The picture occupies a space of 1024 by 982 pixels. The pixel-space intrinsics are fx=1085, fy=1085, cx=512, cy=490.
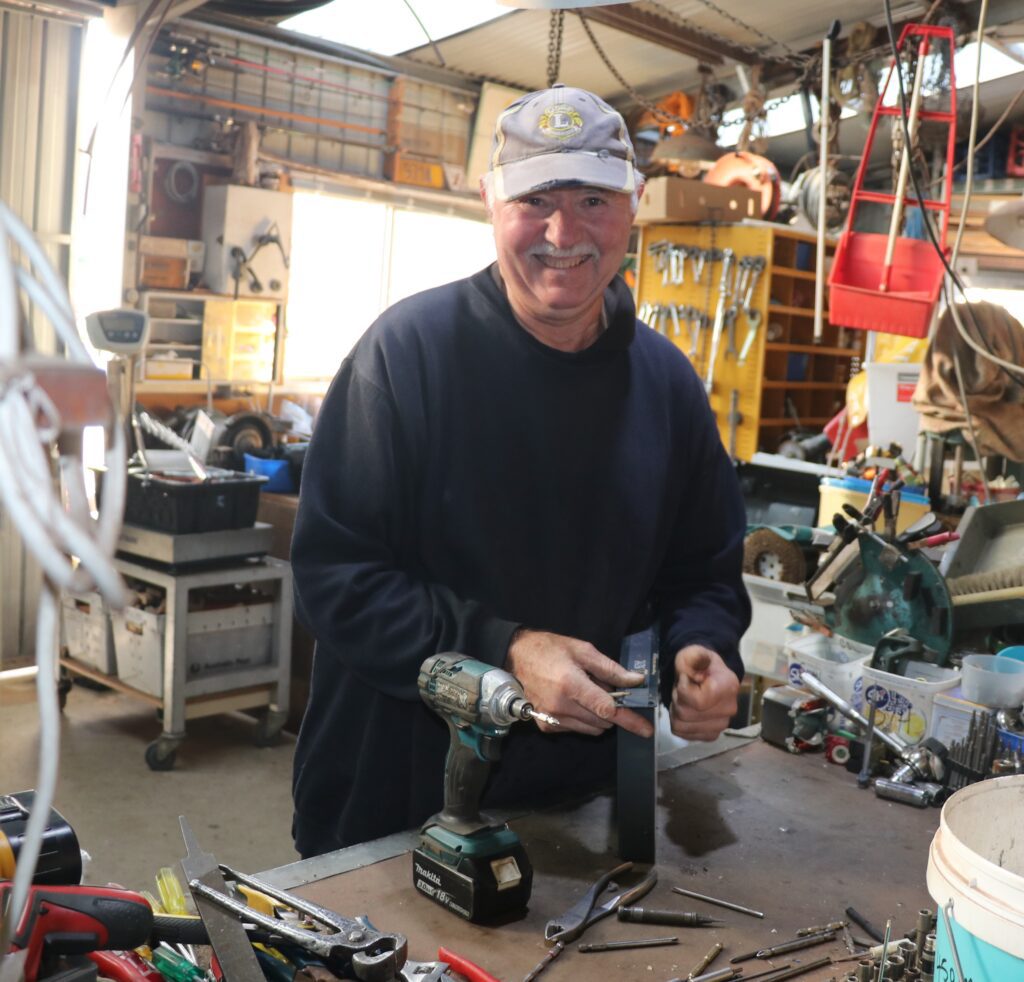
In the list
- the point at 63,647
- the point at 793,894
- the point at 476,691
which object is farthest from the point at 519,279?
the point at 63,647

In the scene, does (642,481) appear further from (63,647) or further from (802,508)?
(802,508)

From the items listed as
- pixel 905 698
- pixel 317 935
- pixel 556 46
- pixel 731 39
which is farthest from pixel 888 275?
pixel 731 39

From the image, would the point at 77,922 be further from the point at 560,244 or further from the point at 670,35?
the point at 670,35

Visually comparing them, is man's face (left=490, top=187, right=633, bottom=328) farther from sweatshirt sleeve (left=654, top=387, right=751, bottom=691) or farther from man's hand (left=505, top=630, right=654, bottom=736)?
man's hand (left=505, top=630, right=654, bottom=736)

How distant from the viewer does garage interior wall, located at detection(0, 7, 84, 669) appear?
432 cm

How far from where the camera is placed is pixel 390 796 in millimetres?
1421

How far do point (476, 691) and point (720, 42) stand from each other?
18.8 feet

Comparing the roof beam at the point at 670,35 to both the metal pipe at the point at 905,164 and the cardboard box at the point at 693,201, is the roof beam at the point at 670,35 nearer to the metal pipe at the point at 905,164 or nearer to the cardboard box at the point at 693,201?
the cardboard box at the point at 693,201

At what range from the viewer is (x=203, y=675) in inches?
144

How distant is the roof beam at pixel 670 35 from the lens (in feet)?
17.9

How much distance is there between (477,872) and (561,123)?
3.00 ft

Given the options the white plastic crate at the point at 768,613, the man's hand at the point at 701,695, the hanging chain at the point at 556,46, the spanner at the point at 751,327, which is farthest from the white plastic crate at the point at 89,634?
the spanner at the point at 751,327

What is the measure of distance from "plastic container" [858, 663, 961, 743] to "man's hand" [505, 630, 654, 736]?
25.0 inches

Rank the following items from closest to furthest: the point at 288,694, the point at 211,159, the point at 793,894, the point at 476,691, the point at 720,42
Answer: the point at 476,691 < the point at 793,894 < the point at 288,694 < the point at 211,159 < the point at 720,42
